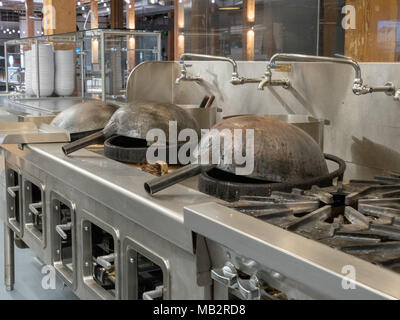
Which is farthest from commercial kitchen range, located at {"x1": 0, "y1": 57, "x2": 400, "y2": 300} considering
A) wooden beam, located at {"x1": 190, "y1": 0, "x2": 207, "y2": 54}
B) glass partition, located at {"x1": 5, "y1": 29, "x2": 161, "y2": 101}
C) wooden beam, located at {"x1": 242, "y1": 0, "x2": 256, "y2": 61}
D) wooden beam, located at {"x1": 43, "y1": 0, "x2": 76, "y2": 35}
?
wooden beam, located at {"x1": 43, "y1": 0, "x2": 76, "y2": 35}

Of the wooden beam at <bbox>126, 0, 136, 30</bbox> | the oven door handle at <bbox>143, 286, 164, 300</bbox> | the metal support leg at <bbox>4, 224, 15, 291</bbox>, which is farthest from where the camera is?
the wooden beam at <bbox>126, 0, 136, 30</bbox>

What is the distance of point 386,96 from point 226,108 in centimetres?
92

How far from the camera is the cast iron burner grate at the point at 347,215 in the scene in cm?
78

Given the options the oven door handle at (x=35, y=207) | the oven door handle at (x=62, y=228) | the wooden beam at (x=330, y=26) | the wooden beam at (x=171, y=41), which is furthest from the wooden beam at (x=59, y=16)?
→ the wooden beam at (x=171, y=41)

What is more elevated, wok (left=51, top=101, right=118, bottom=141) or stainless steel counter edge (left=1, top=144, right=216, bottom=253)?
wok (left=51, top=101, right=118, bottom=141)

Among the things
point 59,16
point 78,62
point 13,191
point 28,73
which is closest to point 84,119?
point 13,191

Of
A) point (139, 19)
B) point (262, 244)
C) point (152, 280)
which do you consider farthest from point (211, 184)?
point (139, 19)

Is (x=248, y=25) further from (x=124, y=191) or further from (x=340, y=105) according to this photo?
(x=124, y=191)

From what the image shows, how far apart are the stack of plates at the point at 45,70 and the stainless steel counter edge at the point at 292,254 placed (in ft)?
10.0

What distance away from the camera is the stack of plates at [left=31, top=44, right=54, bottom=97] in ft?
12.3

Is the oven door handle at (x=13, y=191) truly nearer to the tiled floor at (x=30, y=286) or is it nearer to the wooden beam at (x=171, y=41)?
the tiled floor at (x=30, y=286)

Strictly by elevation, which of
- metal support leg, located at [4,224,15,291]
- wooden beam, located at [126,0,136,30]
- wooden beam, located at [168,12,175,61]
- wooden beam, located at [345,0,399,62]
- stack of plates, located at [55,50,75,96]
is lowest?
metal support leg, located at [4,224,15,291]

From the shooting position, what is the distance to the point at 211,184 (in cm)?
125

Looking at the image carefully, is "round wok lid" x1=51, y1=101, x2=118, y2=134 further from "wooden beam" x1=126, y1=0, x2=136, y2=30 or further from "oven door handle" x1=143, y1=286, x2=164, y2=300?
"wooden beam" x1=126, y1=0, x2=136, y2=30
